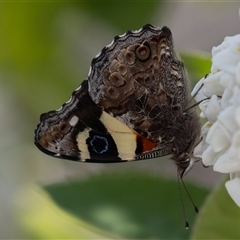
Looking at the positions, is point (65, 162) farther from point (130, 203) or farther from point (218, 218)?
point (218, 218)

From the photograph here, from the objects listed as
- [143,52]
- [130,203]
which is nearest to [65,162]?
[130,203]

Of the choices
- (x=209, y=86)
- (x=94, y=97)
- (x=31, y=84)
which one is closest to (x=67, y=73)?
(x=31, y=84)

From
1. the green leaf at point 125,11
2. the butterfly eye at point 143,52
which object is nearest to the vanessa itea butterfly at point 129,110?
the butterfly eye at point 143,52

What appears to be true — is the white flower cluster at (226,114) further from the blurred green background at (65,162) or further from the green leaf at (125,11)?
the green leaf at (125,11)

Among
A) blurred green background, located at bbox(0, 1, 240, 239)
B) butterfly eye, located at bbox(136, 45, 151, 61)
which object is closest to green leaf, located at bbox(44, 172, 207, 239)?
blurred green background, located at bbox(0, 1, 240, 239)

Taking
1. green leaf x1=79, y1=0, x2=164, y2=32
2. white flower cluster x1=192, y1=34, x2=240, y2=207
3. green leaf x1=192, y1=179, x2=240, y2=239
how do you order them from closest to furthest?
white flower cluster x1=192, y1=34, x2=240, y2=207, green leaf x1=192, y1=179, x2=240, y2=239, green leaf x1=79, y1=0, x2=164, y2=32

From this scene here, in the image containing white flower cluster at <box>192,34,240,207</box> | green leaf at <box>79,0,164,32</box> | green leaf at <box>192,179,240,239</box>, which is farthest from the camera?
green leaf at <box>79,0,164,32</box>

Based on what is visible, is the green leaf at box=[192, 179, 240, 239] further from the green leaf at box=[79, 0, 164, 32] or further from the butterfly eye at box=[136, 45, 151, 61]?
the green leaf at box=[79, 0, 164, 32]
